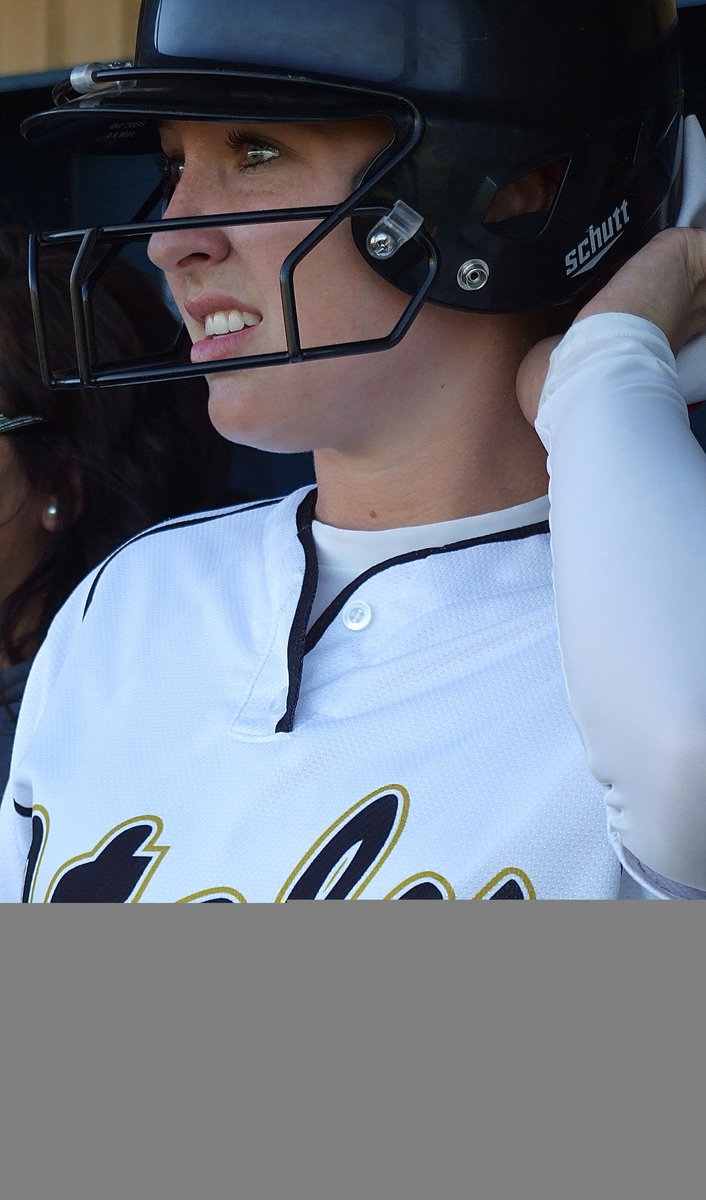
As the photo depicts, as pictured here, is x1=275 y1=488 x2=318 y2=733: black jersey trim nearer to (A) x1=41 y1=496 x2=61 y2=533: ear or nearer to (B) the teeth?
(B) the teeth

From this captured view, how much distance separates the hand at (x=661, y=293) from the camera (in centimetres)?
92

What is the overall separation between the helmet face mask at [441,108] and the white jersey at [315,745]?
22cm

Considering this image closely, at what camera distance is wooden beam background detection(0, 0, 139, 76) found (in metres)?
2.24

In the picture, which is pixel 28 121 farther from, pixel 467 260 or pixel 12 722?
pixel 12 722

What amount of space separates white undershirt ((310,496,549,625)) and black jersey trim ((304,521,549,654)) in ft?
0.04

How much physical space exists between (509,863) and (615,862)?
0.07 m

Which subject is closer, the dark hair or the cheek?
the cheek

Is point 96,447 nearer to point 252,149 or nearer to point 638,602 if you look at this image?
point 252,149

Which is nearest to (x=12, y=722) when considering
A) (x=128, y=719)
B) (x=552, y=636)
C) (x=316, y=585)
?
(x=128, y=719)

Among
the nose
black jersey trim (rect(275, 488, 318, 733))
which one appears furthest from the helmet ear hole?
black jersey trim (rect(275, 488, 318, 733))

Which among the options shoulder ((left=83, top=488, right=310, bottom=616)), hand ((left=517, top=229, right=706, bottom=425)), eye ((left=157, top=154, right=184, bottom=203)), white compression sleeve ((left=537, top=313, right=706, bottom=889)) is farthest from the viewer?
shoulder ((left=83, top=488, right=310, bottom=616))

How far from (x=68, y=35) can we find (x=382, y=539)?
5.04ft

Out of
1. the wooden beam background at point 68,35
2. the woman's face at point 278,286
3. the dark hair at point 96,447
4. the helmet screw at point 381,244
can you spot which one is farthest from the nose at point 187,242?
the wooden beam background at point 68,35

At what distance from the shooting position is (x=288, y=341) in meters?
0.93
